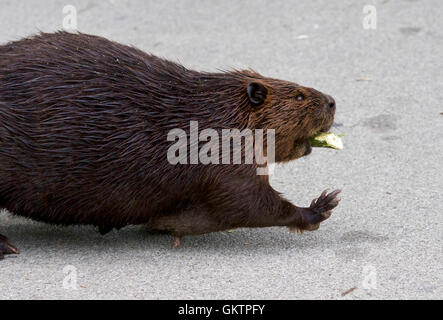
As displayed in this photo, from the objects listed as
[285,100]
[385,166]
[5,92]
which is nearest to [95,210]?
[5,92]

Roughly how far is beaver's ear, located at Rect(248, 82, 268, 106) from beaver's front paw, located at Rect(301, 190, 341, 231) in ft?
2.38

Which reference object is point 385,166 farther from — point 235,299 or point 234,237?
point 235,299

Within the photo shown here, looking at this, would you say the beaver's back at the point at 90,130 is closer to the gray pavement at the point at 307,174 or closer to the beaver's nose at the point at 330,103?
the gray pavement at the point at 307,174

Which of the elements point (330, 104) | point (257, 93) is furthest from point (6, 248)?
point (330, 104)

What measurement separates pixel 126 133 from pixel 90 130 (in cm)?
20

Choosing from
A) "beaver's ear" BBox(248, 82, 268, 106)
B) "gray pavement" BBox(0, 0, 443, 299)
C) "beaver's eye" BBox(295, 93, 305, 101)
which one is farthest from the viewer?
"beaver's eye" BBox(295, 93, 305, 101)

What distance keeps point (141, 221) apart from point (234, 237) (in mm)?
671

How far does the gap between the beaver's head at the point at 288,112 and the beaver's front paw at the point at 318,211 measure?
1.07 ft

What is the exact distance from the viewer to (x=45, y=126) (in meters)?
4.60

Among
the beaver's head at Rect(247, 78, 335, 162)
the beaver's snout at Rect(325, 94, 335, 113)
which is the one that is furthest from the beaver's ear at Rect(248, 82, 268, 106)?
the beaver's snout at Rect(325, 94, 335, 113)

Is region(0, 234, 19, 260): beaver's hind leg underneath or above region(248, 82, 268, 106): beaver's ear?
underneath

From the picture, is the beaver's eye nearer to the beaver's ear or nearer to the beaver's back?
the beaver's ear

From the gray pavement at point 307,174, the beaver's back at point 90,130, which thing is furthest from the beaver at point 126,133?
the gray pavement at point 307,174

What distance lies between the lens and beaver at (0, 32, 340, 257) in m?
4.60
